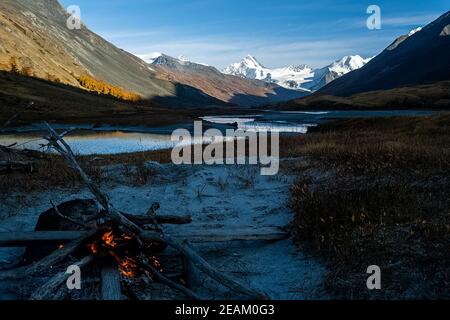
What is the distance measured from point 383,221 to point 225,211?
4870 millimetres

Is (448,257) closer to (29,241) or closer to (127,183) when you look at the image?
(29,241)

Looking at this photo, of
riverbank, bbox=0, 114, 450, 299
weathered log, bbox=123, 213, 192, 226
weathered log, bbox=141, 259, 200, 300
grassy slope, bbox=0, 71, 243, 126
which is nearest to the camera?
weathered log, bbox=141, 259, 200, 300

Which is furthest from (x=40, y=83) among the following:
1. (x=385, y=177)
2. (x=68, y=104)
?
(x=385, y=177)

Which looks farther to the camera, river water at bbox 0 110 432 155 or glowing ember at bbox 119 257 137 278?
river water at bbox 0 110 432 155

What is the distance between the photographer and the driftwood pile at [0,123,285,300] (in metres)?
6.90

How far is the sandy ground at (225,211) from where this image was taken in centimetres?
805

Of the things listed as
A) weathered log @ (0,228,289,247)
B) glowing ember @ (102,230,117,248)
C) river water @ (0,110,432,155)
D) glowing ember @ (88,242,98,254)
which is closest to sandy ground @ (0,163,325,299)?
weathered log @ (0,228,289,247)

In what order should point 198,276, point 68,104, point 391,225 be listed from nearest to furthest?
1. point 198,276
2. point 391,225
3. point 68,104

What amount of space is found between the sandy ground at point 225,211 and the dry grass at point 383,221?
0.56 meters

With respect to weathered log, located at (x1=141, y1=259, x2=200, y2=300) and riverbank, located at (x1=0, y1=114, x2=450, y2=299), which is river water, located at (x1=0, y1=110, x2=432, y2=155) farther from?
weathered log, located at (x1=141, y1=259, x2=200, y2=300)

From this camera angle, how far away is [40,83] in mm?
132375

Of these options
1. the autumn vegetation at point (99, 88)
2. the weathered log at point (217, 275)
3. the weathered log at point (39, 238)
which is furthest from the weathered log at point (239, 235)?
the autumn vegetation at point (99, 88)

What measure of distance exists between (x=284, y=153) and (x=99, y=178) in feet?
31.0

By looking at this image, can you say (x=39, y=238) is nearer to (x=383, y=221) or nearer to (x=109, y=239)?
(x=109, y=239)
